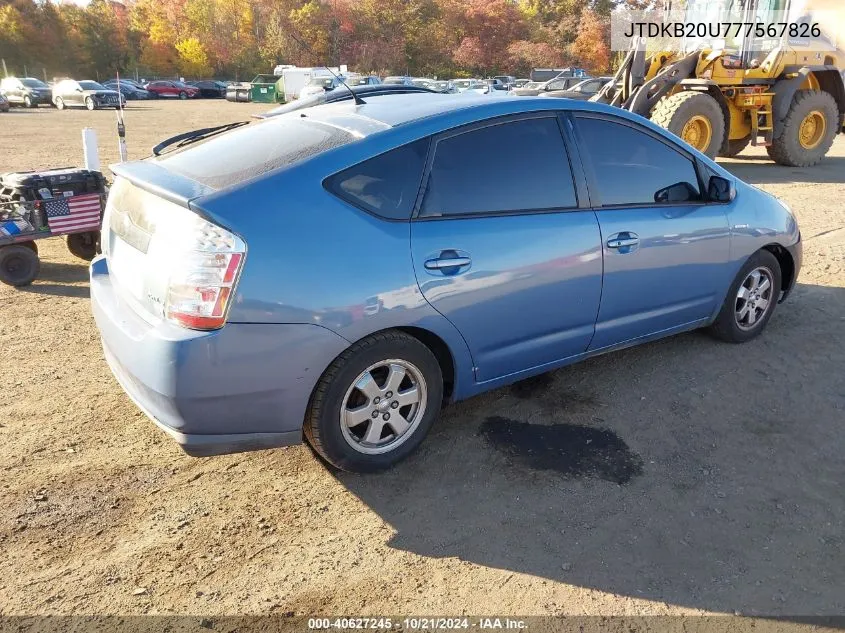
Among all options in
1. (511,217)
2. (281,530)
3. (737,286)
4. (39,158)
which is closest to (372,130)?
(511,217)

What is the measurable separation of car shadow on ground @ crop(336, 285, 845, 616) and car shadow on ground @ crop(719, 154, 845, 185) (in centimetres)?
835

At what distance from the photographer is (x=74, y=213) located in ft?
20.3

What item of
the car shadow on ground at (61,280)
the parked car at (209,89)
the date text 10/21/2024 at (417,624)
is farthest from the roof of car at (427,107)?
the parked car at (209,89)

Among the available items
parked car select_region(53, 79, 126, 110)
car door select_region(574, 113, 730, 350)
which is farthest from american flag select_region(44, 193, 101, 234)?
parked car select_region(53, 79, 126, 110)

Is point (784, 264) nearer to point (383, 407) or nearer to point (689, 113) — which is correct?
point (383, 407)

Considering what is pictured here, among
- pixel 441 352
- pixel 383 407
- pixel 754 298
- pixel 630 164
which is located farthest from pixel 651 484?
pixel 754 298

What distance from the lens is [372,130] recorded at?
3141 mm

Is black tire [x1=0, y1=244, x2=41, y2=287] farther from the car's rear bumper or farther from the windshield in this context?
the windshield

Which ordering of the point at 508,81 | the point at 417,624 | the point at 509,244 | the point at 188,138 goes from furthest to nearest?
the point at 508,81 → the point at 188,138 → the point at 509,244 → the point at 417,624

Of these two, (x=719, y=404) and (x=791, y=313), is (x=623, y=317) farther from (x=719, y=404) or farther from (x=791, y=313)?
(x=791, y=313)

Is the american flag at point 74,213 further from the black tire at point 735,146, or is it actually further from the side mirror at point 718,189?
the black tire at point 735,146

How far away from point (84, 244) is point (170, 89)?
2058 inches

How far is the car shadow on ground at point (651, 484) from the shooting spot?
263 centimetres

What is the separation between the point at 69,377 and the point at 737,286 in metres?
4.34
